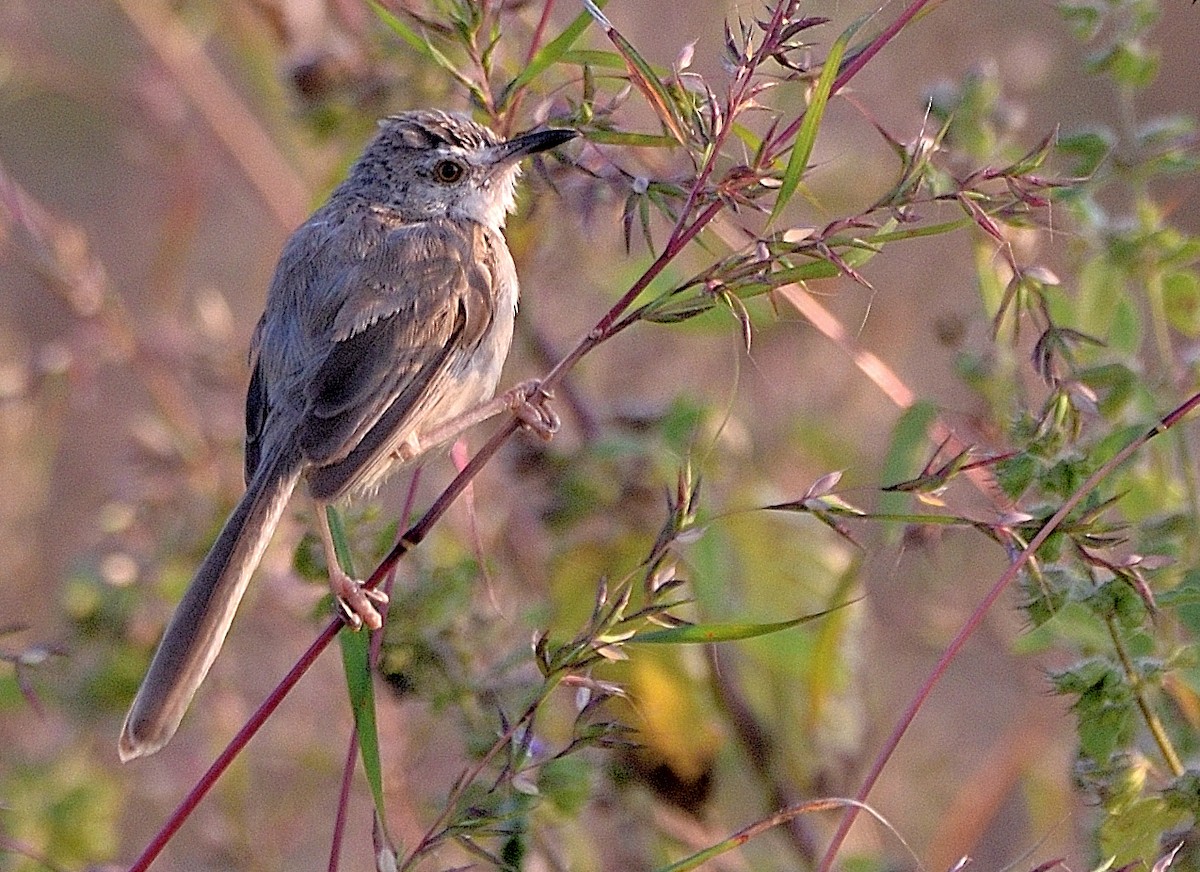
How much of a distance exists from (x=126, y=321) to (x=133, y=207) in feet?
12.4

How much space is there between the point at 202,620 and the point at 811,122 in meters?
1.45

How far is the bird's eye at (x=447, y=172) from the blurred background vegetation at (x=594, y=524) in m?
0.17

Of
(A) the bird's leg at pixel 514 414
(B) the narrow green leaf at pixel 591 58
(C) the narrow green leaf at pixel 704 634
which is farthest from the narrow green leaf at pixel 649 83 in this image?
(C) the narrow green leaf at pixel 704 634

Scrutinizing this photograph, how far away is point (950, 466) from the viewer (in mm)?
2107

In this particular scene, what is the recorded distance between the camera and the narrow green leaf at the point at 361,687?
2.30 meters

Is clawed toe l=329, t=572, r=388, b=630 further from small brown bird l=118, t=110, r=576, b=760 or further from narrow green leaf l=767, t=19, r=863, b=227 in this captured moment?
narrow green leaf l=767, t=19, r=863, b=227

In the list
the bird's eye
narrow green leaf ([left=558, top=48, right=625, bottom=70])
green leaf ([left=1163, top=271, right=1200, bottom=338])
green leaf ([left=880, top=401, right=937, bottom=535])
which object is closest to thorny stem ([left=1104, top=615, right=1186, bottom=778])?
green leaf ([left=880, top=401, right=937, bottom=535])

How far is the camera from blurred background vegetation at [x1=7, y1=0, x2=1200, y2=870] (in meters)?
2.88

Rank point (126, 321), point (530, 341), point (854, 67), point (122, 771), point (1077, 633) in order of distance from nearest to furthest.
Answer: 1. point (854, 67)
2. point (1077, 633)
3. point (530, 341)
4. point (126, 321)
5. point (122, 771)

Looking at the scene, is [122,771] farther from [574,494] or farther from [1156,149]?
[1156,149]

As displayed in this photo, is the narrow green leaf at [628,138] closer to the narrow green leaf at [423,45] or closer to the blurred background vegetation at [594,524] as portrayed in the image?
the blurred background vegetation at [594,524]

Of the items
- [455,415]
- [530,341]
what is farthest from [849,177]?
[455,415]

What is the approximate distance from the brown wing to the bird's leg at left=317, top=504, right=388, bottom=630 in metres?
0.38

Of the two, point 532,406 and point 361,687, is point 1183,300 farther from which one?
point 361,687
